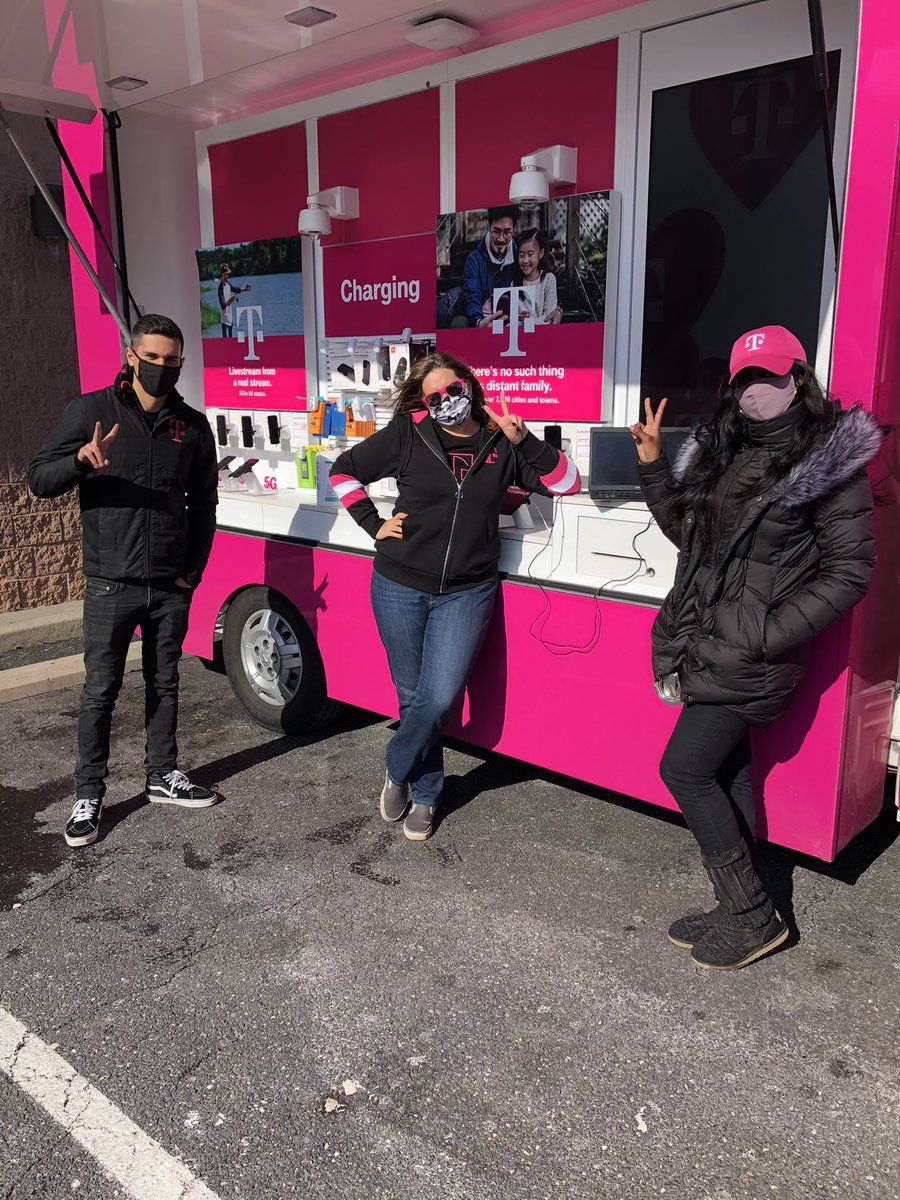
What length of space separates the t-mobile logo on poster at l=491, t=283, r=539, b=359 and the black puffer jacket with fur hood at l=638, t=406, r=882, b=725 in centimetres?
202

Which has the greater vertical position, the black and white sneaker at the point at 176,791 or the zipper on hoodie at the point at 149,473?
the zipper on hoodie at the point at 149,473

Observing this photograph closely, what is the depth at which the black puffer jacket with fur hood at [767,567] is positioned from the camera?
2303 mm

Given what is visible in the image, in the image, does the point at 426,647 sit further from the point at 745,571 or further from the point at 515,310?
the point at 515,310

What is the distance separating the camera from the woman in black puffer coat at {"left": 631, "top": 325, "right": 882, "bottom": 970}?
91.2 inches

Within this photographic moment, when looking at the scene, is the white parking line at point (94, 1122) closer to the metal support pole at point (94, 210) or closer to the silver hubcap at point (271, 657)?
the silver hubcap at point (271, 657)

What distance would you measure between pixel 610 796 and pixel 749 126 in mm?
2611

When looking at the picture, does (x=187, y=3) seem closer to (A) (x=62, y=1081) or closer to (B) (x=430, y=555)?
(B) (x=430, y=555)

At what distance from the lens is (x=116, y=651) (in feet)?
11.5

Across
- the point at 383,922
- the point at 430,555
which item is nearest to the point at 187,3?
the point at 430,555

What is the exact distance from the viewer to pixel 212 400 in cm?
568

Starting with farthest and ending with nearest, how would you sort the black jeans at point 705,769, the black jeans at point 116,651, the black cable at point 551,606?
the black jeans at point 116,651 < the black cable at point 551,606 < the black jeans at point 705,769

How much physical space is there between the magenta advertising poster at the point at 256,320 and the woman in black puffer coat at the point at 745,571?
3106 mm

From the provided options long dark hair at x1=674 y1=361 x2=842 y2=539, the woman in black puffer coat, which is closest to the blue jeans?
the woman in black puffer coat

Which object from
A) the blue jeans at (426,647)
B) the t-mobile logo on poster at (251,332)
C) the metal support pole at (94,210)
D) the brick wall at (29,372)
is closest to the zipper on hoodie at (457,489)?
the blue jeans at (426,647)
